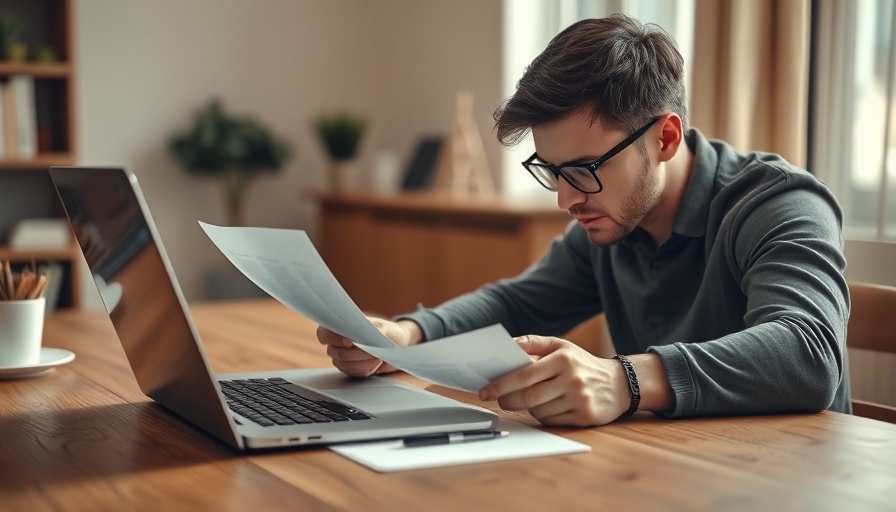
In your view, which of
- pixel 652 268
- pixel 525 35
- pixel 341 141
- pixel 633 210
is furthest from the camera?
pixel 341 141

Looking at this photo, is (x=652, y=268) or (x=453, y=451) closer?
(x=453, y=451)

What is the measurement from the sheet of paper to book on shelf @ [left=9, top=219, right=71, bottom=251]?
11.0 ft

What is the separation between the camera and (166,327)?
112 cm

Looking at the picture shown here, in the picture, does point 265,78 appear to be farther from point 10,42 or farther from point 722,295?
point 722,295

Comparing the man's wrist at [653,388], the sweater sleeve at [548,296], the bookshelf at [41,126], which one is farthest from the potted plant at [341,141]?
the man's wrist at [653,388]

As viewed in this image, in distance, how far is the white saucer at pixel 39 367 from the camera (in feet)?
4.94

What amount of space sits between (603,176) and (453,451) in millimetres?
587

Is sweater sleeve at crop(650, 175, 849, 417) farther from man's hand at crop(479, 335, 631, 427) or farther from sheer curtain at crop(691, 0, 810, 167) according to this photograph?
sheer curtain at crop(691, 0, 810, 167)

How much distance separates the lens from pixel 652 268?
1.74 metres

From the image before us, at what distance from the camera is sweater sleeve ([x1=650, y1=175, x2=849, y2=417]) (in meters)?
1.23

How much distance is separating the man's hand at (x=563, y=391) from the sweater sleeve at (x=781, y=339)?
88mm

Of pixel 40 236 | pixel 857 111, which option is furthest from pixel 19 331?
pixel 40 236

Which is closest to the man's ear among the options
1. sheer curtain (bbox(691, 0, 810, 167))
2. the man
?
the man

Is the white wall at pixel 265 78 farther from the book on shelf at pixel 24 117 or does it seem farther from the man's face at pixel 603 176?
the man's face at pixel 603 176
